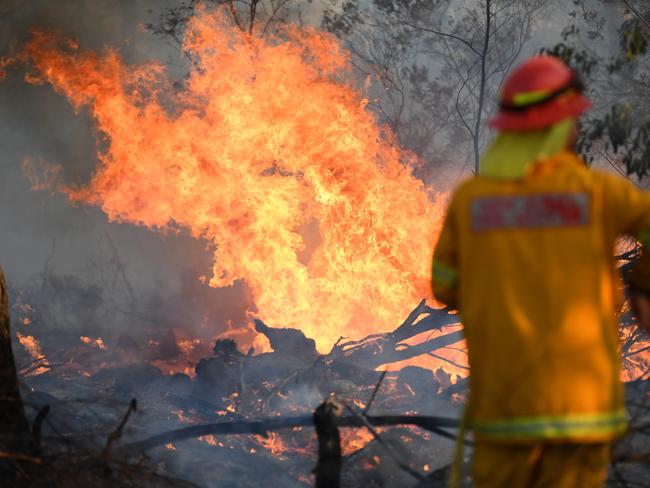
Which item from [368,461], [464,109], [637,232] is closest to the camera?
[637,232]

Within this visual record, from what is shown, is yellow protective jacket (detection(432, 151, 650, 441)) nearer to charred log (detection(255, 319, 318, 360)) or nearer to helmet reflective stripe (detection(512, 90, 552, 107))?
helmet reflective stripe (detection(512, 90, 552, 107))

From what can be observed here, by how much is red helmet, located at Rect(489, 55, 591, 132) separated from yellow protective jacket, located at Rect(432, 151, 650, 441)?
128mm

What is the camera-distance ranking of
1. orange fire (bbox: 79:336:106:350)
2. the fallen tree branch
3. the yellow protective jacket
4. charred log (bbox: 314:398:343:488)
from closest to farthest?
the yellow protective jacket → charred log (bbox: 314:398:343:488) → the fallen tree branch → orange fire (bbox: 79:336:106:350)

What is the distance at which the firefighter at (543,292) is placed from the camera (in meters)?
2.02

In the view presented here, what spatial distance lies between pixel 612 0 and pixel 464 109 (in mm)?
4799

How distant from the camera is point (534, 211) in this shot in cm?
207

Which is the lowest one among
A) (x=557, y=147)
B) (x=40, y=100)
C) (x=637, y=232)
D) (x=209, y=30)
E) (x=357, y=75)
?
(x=637, y=232)

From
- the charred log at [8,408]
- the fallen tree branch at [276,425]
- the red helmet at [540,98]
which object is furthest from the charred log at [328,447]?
the red helmet at [540,98]

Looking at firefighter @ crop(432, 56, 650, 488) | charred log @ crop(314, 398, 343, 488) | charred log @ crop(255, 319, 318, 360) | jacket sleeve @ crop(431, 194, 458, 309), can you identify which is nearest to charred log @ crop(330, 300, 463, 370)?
charred log @ crop(255, 319, 318, 360)

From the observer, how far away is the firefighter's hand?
222 cm

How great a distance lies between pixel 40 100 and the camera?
14.4m

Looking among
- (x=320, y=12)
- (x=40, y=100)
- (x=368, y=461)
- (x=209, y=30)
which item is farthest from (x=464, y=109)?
(x=368, y=461)

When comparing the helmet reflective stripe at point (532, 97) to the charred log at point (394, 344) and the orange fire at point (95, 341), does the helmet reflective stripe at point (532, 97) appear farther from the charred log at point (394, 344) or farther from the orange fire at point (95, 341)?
the orange fire at point (95, 341)

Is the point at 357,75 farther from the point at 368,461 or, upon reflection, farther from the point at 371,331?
the point at 368,461
